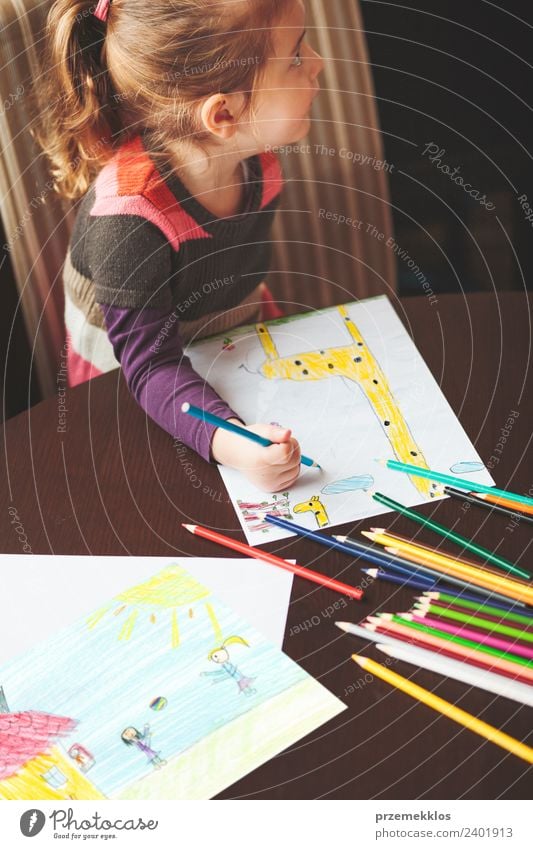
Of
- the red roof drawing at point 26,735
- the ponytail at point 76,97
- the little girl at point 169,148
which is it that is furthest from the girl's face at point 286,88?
the red roof drawing at point 26,735

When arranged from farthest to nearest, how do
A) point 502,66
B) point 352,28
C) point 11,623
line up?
1. point 502,66
2. point 352,28
3. point 11,623

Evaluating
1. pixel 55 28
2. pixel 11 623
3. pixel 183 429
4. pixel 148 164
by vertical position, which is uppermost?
pixel 55 28

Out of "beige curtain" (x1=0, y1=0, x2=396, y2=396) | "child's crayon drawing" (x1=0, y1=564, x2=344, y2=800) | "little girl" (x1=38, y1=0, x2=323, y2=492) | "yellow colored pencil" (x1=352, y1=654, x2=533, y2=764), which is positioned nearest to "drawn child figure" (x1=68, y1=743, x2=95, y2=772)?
"child's crayon drawing" (x1=0, y1=564, x2=344, y2=800)

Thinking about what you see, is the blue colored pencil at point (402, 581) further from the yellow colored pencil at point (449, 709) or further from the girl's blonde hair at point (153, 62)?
the girl's blonde hair at point (153, 62)

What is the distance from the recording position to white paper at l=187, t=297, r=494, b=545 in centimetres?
76

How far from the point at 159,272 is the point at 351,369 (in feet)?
0.71

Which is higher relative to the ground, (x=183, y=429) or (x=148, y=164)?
(x=148, y=164)

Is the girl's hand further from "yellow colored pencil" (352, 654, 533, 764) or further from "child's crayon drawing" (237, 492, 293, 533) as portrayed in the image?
"yellow colored pencil" (352, 654, 533, 764)

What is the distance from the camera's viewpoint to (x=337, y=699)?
1.97 feet

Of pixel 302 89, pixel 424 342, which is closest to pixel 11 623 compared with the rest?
pixel 424 342

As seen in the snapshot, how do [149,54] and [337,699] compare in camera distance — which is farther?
[149,54]

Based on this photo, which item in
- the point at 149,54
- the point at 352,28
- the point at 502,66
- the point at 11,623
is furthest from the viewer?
the point at 502,66

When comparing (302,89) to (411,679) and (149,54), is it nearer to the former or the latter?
(149,54)

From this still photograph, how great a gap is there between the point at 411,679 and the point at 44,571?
287 millimetres
